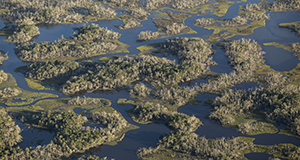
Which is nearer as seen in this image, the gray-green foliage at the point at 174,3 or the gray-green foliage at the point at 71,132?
the gray-green foliage at the point at 71,132

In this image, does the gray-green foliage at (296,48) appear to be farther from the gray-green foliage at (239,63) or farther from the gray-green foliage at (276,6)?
the gray-green foliage at (276,6)

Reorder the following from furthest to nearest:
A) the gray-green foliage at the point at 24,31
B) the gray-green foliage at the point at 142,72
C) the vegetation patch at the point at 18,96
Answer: the gray-green foliage at the point at 24,31, the gray-green foliage at the point at 142,72, the vegetation patch at the point at 18,96

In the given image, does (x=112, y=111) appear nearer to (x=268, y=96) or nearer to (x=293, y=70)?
(x=268, y=96)

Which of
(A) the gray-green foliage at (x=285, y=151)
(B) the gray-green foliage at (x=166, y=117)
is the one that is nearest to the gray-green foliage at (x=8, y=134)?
A: (B) the gray-green foliage at (x=166, y=117)

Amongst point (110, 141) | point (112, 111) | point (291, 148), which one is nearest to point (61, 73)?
point (112, 111)

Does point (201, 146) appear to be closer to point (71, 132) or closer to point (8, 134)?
point (71, 132)

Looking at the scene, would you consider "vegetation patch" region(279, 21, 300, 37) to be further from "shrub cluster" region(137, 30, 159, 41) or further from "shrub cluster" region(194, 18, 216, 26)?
"shrub cluster" region(137, 30, 159, 41)
